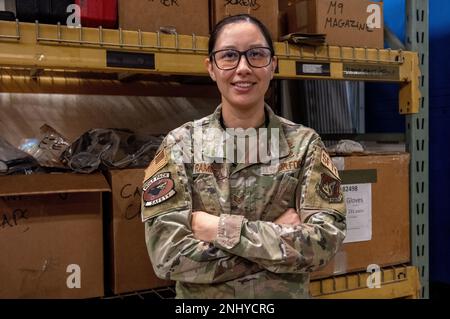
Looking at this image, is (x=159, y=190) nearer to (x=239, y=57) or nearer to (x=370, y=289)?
(x=239, y=57)

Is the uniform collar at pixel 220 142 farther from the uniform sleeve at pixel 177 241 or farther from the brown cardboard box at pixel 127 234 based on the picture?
the brown cardboard box at pixel 127 234

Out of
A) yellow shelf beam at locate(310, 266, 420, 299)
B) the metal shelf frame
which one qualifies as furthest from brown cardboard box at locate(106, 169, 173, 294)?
the metal shelf frame

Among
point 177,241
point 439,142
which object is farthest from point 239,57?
point 439,142

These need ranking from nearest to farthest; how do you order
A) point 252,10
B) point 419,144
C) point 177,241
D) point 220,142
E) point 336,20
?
point 177,241 < point 220,142 < point 252,10 < point 336,20 < point 419,144

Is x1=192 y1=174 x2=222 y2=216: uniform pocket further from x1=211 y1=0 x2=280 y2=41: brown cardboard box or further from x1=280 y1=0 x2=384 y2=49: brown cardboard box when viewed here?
x1=280 y1=0 x2=384 y2=49: brown cardboard box

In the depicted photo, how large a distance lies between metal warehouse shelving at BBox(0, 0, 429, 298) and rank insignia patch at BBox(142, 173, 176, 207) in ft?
1.05

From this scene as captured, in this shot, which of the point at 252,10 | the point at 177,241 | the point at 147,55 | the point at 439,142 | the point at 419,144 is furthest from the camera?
the point at 439,142

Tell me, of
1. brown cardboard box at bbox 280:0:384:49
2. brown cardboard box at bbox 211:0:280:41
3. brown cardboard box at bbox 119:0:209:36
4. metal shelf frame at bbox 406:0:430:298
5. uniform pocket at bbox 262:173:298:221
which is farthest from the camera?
metal shelf frame at bbox 406:0:430:298

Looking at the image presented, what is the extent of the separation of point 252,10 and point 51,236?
0.83m

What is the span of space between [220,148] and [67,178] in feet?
1.28

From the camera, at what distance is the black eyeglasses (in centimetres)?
A: 101

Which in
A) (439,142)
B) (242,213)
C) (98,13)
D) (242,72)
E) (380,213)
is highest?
(98,13)

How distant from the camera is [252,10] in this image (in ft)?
4.38

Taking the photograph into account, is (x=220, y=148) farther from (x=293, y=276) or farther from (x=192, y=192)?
(x=293, y=276)
